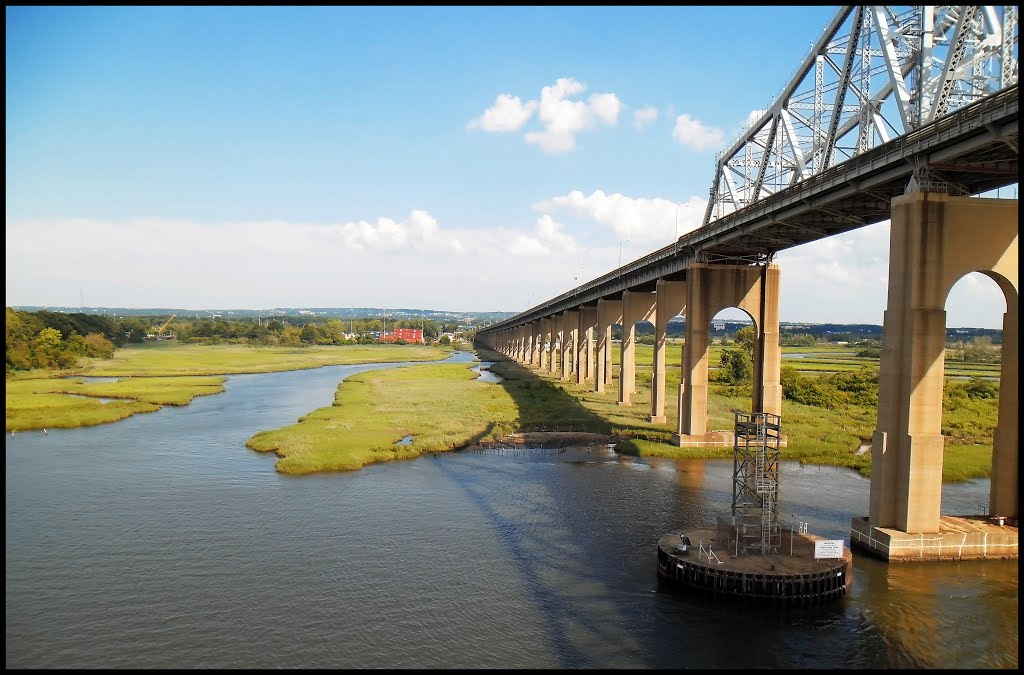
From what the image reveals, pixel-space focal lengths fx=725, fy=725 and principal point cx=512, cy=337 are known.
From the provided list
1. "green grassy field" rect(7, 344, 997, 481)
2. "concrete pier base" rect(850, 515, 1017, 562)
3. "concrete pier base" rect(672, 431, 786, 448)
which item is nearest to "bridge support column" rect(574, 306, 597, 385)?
"green grassy field" rect(7, 344, 997, 481)

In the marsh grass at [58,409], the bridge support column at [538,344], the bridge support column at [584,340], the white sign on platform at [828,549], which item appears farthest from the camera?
the bridge support column at [538,344]

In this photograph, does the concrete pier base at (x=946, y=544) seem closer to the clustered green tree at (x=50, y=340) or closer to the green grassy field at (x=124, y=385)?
the green grassy field at (x=124, y=385)

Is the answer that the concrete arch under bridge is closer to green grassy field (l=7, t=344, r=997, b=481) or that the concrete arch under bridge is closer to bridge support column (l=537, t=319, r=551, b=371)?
green grassy field (l=7, t=344, r=997, b=481)

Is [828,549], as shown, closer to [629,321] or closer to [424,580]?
[424,580]

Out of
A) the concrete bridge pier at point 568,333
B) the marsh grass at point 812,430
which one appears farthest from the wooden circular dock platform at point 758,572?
the concrete bridge pier at point 568,333

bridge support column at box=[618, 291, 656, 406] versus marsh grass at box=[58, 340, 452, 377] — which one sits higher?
bridge support column at box=[618, 291, 656, 406]

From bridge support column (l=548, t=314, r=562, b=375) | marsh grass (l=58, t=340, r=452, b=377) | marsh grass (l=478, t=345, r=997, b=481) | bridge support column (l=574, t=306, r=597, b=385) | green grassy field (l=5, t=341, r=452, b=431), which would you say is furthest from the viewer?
bridge support column (l=548, t=314, r=562, b=375)

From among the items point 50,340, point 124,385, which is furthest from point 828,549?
point 50,340

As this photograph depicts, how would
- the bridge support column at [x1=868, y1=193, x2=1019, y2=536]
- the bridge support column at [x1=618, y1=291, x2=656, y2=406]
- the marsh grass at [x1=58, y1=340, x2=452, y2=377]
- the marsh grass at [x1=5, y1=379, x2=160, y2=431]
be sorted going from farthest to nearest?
the marsh grass at [x1=58, y1=340, x2=452, y2=377], the bridge support column at [x1=618, y1=291, x2=656, y2=406], the marsh grass at [x1=5, y1=379, x2=160, y2=431], the bridge support column at [x1=868, y1=193, x2=1019, y2=536]
